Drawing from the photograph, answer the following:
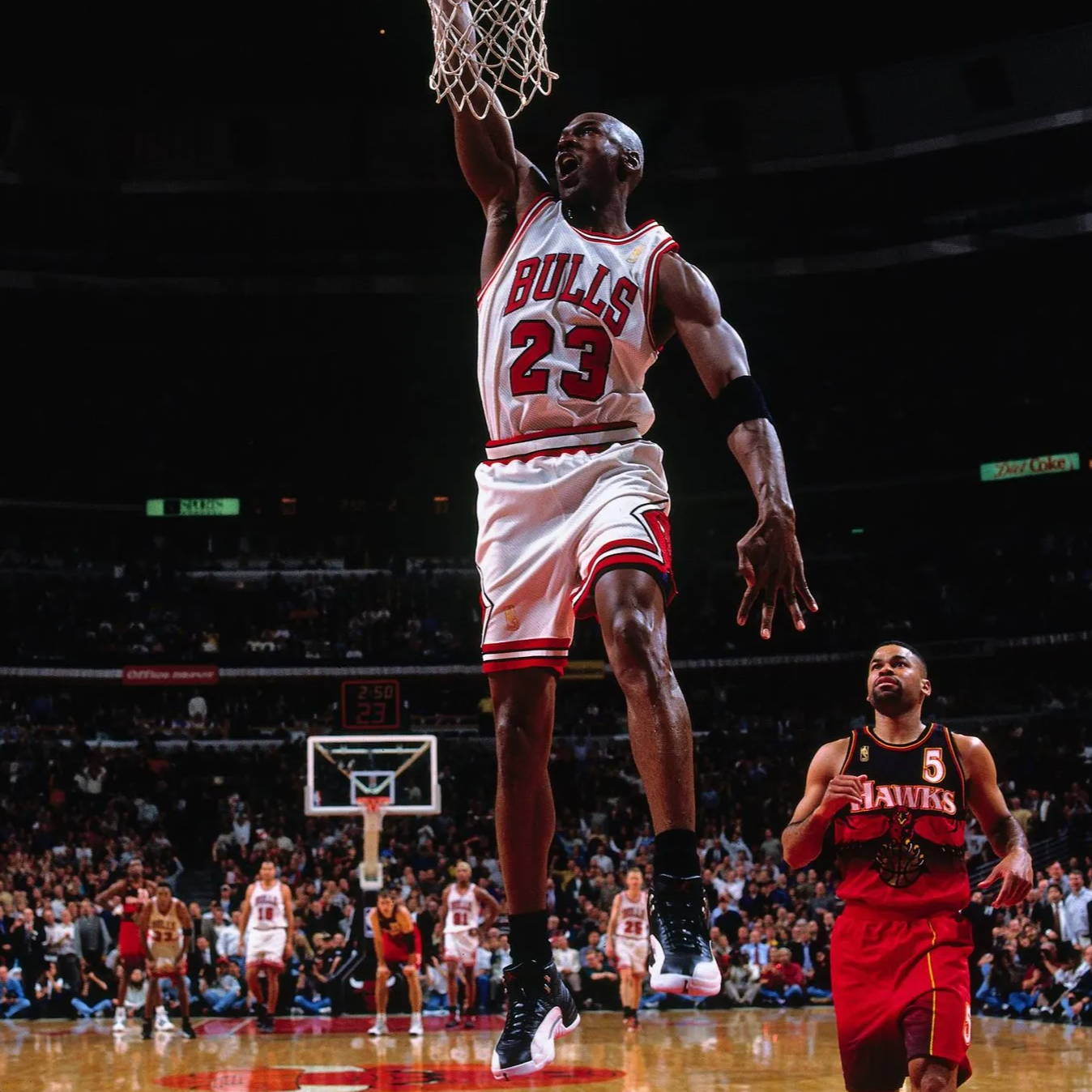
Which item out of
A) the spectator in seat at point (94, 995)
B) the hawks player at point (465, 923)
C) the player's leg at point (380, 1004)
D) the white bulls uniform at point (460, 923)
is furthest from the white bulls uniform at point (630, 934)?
the spectator in seat at point (94, 995)

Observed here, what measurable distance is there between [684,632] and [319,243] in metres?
10.1

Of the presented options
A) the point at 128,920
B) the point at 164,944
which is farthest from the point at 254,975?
the point at 128,920

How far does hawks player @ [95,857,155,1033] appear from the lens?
14680 millimetres

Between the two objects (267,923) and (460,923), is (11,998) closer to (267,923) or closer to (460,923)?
(267,923)

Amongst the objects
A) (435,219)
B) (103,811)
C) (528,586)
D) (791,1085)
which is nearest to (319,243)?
(435,219)

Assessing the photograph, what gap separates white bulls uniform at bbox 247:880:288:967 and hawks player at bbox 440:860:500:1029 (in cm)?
177

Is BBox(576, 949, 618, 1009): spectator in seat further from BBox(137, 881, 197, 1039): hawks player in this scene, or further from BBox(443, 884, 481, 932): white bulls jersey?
BBox(137, 881, 197, 1039): hawks player

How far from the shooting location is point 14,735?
25531 millimetres

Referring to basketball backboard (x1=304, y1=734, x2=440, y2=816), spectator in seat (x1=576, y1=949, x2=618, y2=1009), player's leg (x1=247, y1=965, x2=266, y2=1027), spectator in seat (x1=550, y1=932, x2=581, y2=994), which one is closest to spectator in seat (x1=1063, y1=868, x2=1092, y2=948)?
spectator in seat (x1=576, y1=949, x2=618, y2=1009)

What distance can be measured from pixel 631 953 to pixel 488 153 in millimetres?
11628

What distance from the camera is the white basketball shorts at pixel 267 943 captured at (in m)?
14.3

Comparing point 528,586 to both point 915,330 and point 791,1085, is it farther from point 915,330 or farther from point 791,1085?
point 915,330

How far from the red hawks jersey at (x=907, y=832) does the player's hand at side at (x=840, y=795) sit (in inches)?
3.8

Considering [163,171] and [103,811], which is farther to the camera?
[163,171]
